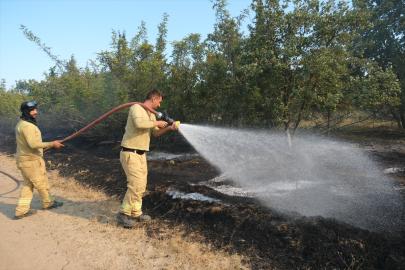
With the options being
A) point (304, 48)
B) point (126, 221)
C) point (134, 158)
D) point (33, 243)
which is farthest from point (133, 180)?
point (304, 48)

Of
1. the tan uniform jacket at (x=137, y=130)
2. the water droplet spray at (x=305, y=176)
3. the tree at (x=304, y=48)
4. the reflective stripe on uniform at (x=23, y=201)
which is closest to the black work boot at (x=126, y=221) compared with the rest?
the tan uniform jacket at (x=137, y=130)

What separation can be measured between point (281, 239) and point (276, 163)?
5.46 meters

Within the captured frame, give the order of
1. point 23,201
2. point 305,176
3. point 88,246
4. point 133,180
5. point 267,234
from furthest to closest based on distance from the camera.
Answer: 1. point 305,176
2. point 23,201
3. point 133,180
4. point 267,234
5. point 88,246

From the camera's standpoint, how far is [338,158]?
29.3 feet

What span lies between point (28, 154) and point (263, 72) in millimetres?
7144

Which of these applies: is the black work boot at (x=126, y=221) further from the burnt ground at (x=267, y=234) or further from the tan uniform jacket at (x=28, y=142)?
the tan uniform jacket at (x=28, y=142)

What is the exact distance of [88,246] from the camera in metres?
3.50

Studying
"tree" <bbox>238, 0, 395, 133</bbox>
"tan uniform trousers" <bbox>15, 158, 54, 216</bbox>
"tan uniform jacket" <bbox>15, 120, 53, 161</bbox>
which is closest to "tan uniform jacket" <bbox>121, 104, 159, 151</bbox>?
"tan uniform jacket" <bbox>15, 120, 53, 161</bbox>

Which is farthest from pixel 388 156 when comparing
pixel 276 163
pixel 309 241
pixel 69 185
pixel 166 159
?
pixel 69 185

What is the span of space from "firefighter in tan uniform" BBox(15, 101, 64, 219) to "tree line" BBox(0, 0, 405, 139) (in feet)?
19.3

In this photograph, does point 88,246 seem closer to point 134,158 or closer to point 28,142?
point 134,158

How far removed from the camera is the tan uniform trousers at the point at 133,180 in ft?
12.7

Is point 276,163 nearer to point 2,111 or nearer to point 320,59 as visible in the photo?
point 320,59

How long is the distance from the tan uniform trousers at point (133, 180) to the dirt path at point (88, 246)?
349 millimetres
